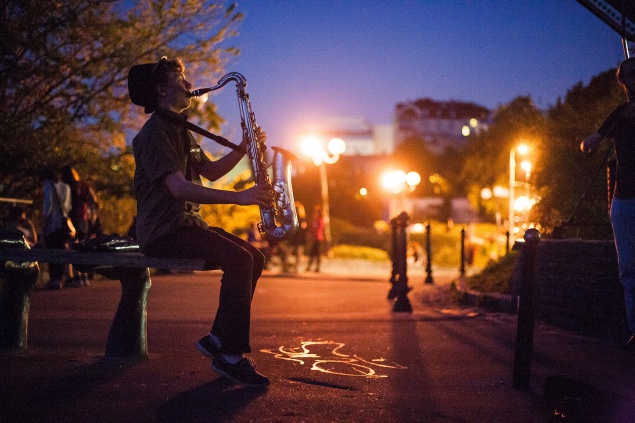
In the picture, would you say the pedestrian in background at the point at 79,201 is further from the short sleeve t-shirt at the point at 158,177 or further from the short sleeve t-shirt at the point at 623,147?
the short sleeve t-shirt at the point at 623,147

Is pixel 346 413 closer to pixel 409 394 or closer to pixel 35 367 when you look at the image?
pixel 409 394

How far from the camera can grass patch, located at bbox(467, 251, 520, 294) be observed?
411 inches

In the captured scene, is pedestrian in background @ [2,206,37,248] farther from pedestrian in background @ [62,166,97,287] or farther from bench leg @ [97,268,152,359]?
bench leg @ [97,268,152,359]

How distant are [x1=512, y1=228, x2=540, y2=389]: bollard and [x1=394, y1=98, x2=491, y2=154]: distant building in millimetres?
104093

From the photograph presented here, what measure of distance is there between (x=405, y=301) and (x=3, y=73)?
7.02 meters

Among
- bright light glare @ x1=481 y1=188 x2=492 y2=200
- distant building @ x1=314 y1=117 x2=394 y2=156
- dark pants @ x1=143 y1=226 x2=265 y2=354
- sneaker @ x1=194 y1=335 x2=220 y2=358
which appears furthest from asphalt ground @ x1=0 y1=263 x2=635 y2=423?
distant building @ x1=314 y1=117 x2=394 y2=156

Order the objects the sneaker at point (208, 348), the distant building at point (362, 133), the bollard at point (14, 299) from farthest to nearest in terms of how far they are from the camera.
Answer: the distant building at point (362, 133) → the bollard at point (14, 299) → the sneaker at point (208, 348)

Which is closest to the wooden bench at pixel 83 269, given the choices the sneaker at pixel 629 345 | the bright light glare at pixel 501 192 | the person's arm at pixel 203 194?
the person's arm at pixel 203 194

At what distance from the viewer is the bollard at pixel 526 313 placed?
5020 millimetres

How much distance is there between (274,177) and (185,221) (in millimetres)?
738

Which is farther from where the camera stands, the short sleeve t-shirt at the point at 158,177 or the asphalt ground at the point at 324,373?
the short sleeve t-shirt at the point at 158,177

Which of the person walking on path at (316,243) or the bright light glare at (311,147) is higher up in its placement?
the bright light glare at (311,147)

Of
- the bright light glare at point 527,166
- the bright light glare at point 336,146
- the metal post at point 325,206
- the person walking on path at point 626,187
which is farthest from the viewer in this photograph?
the metal post at point 325,206

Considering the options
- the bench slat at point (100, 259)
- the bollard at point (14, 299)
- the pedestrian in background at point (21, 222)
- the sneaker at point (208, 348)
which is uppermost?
the pedestrian in background at point (21, 222)
